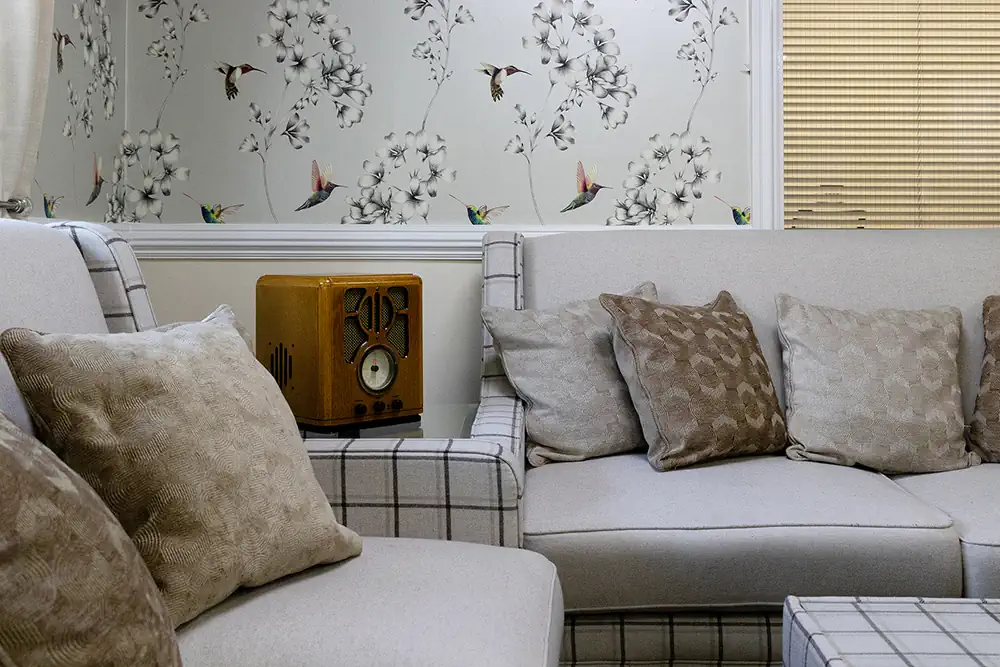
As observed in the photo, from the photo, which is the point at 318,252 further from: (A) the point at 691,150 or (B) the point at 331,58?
(A) the point at 691,150

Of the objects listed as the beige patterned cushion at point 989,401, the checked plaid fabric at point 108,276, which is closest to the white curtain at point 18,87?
the checked plaid fabric at point 108,276

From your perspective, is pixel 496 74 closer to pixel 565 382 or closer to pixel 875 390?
pixel 565 382

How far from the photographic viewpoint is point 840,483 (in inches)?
67.4

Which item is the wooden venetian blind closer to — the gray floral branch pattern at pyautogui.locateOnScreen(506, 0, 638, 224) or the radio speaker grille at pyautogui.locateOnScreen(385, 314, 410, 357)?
the gray floral branch pattern at pyautogui.locateOnScreen(506, 0, 638, 224)

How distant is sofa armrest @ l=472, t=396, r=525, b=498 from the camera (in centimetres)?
156

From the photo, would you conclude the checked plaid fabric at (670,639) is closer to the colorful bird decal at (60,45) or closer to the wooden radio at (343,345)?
the wooden radio at (343,345)

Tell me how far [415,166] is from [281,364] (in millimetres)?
818

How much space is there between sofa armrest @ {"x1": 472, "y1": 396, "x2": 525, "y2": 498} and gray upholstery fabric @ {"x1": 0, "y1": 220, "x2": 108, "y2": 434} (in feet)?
2.22

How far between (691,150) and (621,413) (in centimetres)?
93

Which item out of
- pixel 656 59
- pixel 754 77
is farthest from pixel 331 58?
pixel 754 77

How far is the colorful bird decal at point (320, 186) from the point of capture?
249 centimetres

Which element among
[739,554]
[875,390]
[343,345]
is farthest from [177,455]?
[875,390]

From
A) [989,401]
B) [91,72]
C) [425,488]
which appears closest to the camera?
[425,488]

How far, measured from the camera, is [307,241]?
2477 mm
